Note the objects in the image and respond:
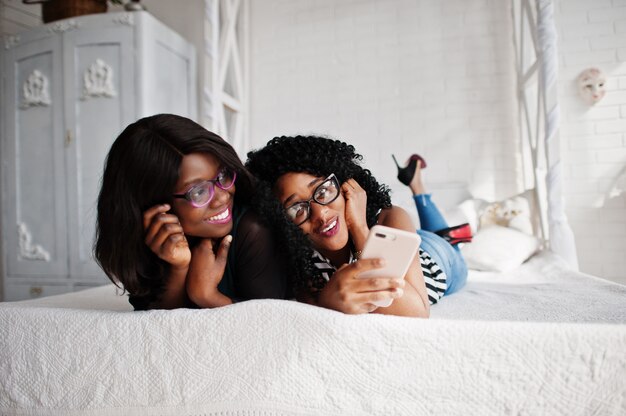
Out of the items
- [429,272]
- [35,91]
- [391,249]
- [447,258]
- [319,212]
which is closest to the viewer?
[391,249]

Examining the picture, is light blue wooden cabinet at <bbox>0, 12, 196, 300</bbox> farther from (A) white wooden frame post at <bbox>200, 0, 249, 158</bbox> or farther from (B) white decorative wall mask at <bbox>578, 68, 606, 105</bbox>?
(B) white decorative wall mask at <bbox>578, 68, 606, 105</bbox>

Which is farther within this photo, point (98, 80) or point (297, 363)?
point (98, 80)

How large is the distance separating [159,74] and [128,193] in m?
2.23

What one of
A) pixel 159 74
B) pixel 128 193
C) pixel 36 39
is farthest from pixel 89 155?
pixel 128 193

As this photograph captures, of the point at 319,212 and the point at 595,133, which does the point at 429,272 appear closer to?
the point at 319,212

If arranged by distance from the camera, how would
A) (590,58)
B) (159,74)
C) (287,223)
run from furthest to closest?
1. (159,74)
2. (590,58)
3. (287,223)

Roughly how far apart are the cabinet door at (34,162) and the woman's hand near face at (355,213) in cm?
256

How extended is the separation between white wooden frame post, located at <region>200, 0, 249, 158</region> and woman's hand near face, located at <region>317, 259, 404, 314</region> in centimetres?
213

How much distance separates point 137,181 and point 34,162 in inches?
105

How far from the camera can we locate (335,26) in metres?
3.25

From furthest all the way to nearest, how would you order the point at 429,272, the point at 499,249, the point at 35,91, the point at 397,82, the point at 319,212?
the point at 397,82 < the point at 35,91 < the point at 499,249 < the point at 429,272 < the point at 319,212

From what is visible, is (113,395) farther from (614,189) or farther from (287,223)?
(614,189)

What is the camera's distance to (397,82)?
311 cm

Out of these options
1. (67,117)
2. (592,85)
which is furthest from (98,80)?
(592,85)
